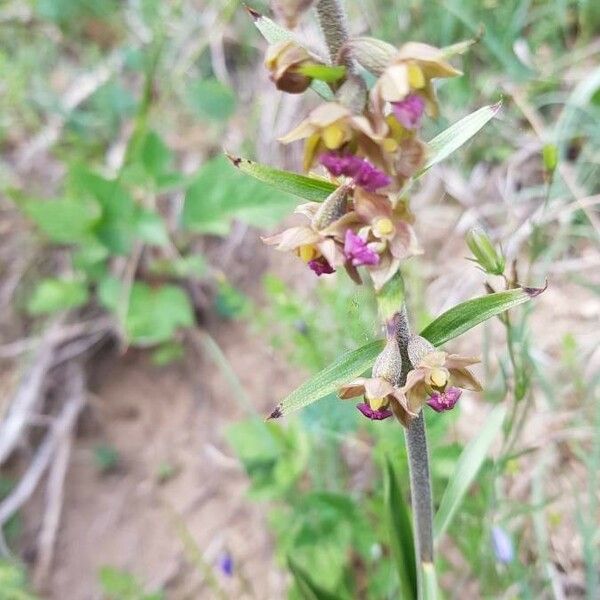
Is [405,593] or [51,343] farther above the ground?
[51,343]

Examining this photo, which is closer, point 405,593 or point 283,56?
point 283,56

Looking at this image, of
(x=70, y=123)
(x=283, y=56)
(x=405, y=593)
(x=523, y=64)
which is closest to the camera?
(x=283, y=56)

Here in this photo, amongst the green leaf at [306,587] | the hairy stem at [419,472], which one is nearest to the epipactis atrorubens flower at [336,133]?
the hairy stem at [419,472]

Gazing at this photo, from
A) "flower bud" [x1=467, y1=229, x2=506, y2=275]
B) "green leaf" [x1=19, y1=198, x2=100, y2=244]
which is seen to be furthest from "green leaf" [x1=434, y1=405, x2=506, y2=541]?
"green leaf" [x1=19, y1=198, x2=100, y2=244]

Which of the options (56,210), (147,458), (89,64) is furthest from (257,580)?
(89,64)

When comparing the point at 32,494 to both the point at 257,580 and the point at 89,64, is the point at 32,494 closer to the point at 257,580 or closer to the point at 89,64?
the point at 257,580

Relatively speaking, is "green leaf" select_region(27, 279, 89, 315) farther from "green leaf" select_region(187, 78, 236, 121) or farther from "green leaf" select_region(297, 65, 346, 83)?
"green leaf" select_region(297, 65, 346, 83)

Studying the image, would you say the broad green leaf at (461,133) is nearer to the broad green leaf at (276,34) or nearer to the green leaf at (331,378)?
the broad green leaf at (276,34)

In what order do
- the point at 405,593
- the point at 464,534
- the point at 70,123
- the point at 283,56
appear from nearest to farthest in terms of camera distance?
1. the point at 283,56
2. the point at 405,593
3. the point at 464,534
4. the point at 70,123

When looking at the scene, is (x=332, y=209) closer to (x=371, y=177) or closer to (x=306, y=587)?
(x=371, y=177)
